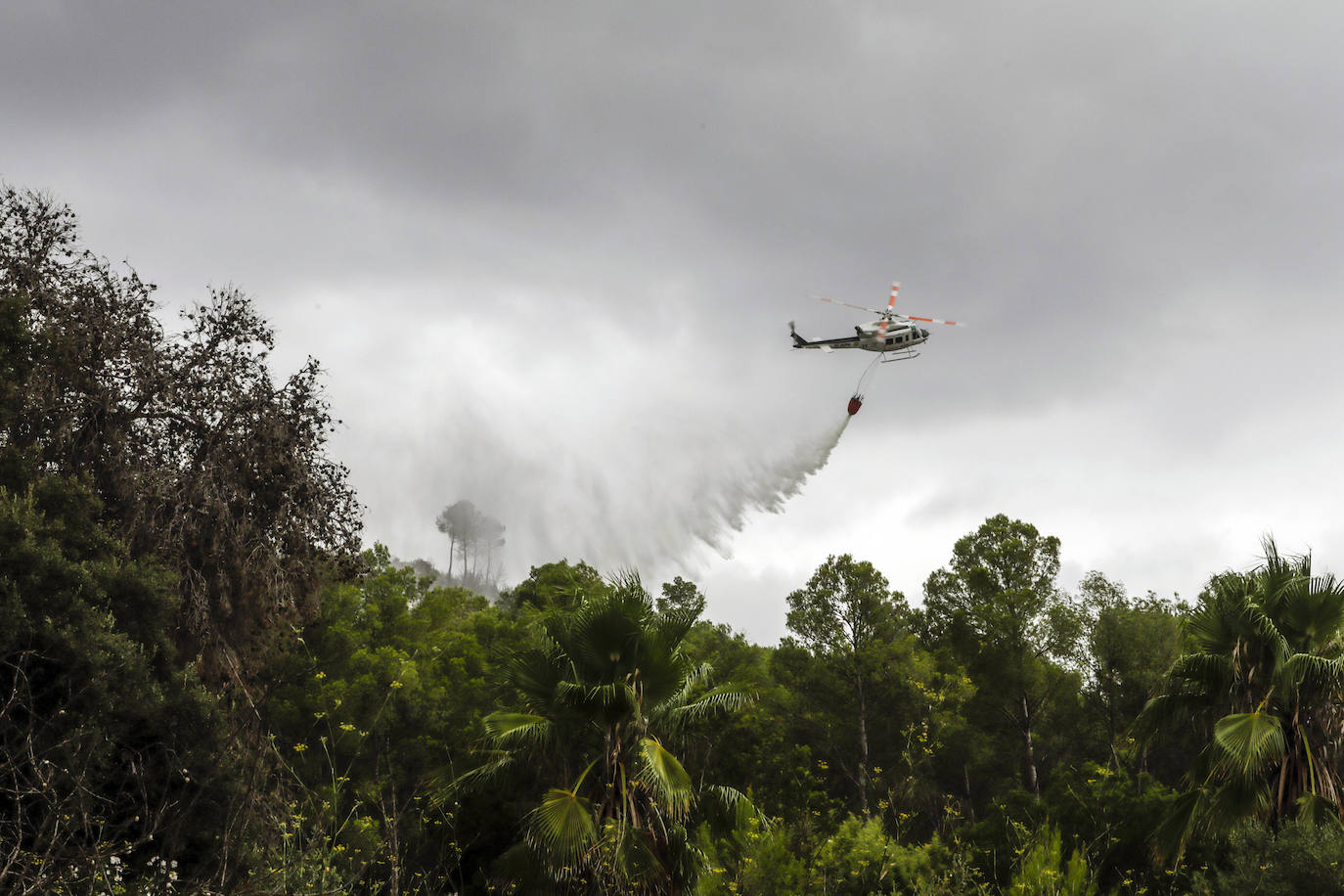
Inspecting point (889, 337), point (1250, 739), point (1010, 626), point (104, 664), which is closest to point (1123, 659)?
point (1010, 626)

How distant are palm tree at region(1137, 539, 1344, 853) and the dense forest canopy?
0.14 feet

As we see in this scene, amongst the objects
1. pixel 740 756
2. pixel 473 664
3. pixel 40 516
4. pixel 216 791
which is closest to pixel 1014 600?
pixel 740 756

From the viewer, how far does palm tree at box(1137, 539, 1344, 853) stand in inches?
491

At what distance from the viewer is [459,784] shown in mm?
12539

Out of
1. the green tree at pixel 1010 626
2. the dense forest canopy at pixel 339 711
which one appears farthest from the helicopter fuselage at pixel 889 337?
the dense forest canopy at pixel 339 711

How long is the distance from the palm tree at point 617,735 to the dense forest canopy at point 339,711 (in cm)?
4

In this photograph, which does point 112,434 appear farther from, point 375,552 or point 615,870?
point 375,552

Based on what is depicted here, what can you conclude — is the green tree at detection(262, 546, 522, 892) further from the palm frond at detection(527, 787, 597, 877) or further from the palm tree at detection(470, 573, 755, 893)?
the palm frond at detection(527, 787, 597, 877)

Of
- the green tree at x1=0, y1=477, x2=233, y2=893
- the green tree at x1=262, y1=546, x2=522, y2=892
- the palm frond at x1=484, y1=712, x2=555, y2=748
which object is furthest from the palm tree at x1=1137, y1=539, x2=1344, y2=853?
the green tree at x1=262, y1=546, x2=522, y2=892

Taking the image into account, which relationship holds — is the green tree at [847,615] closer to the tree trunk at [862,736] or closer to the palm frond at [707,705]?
the tree trunk at [862,736]

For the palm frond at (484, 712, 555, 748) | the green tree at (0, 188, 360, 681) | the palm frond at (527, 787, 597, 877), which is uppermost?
the green tree at (0, 188, 360, 681)

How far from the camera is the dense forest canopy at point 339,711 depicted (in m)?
11.0

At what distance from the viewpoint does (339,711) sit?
83.6ft

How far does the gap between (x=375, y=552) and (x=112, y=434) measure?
22.4 m
